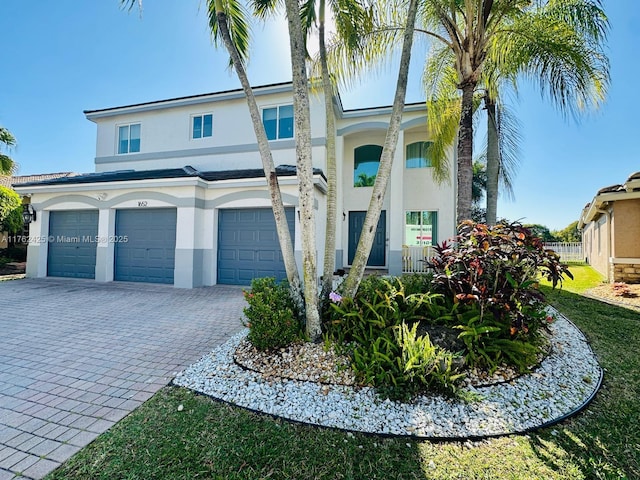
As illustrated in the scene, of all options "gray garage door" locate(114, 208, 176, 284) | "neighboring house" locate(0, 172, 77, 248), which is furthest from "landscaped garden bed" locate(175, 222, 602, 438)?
"neighboring house" locate(0, 172, 77, 248)

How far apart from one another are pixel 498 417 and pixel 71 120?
19544mm

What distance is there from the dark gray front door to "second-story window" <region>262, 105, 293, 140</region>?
5.06 m

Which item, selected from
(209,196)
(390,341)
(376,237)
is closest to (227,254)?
(209,196)

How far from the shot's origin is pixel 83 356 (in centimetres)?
443

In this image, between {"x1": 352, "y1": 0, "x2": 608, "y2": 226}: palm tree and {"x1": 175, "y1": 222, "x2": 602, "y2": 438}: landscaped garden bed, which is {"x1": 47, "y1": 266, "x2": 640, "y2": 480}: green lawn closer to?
{"x1": 175, "y1": 222, "x2": 602, "y2": 438}: landscaped garden bed

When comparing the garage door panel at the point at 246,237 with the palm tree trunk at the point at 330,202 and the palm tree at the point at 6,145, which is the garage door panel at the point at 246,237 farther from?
the palm tree at the point at 6,145

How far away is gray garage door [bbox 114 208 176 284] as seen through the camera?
10281 millimetres

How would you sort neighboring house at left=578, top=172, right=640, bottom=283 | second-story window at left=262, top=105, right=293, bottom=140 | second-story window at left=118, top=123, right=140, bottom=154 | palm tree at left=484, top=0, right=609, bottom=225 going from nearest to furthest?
palm tree at left=484, top=0, right=609, bottom=225
neighboring house at left=578, top=172, right=640, bottom=283
second-story window at left=262, top=105, right=293, bottom=140
second-story window at left=118, top=123, right=140, bottom=154

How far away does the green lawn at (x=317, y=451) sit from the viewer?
2.25 metres

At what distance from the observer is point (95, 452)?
2.43 meters

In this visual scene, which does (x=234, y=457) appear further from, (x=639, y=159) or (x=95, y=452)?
(x=639, y=159)

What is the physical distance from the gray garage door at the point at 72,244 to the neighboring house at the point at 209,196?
0.13ft

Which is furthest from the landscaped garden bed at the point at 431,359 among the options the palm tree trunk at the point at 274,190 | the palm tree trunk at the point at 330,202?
the palm tree trunk at the point at 330,202

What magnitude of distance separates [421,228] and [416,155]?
3533mm
